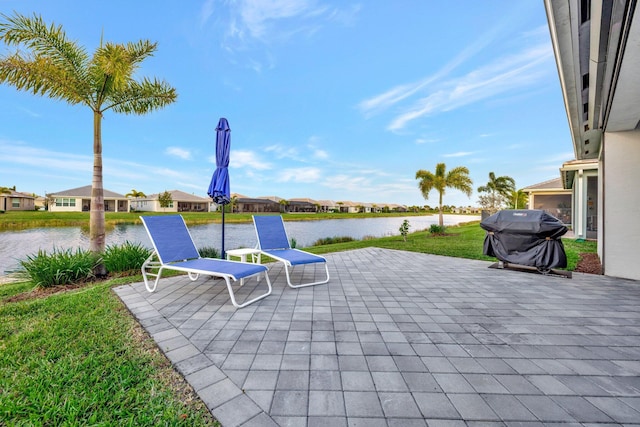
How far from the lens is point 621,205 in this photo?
486 centimetres

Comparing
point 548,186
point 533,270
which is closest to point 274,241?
point 533,270

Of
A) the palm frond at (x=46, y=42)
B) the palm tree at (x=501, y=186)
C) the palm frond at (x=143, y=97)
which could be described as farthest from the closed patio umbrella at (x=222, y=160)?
the palm tree at (x=501, y=186)

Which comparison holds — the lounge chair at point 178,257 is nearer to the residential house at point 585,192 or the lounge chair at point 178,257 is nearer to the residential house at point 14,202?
the residential house at point 585,192

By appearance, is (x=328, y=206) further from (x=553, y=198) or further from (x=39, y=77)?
(x=39, y=77)

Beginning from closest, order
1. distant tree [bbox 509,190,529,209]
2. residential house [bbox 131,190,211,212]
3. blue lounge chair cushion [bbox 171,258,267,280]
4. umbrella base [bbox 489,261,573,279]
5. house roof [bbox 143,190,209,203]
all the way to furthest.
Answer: blue lounge chair cushion [bbox 171,258,267,280] → umbrella base [bbox 489,261,573,279] → distant tree [bbox 509,190,529,209] → residential house [bbox 131,190,211,212] → house roof [bbox 143,190,209,203]

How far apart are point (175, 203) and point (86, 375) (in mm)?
48738

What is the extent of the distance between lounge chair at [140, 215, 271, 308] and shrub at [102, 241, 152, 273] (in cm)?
132

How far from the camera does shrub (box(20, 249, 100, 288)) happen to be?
13.6 feet

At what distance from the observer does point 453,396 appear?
64.7 inches

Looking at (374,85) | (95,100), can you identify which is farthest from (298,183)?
(95,100)

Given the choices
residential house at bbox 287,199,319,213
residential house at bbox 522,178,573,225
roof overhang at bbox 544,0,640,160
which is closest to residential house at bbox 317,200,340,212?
residential house at bbox 287,199,319,213

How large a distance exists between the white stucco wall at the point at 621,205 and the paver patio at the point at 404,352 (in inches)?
39.1

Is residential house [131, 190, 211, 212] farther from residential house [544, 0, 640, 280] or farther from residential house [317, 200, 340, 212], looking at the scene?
residential house [544, 0, 640, 280]

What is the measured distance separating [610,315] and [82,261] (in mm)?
7818
